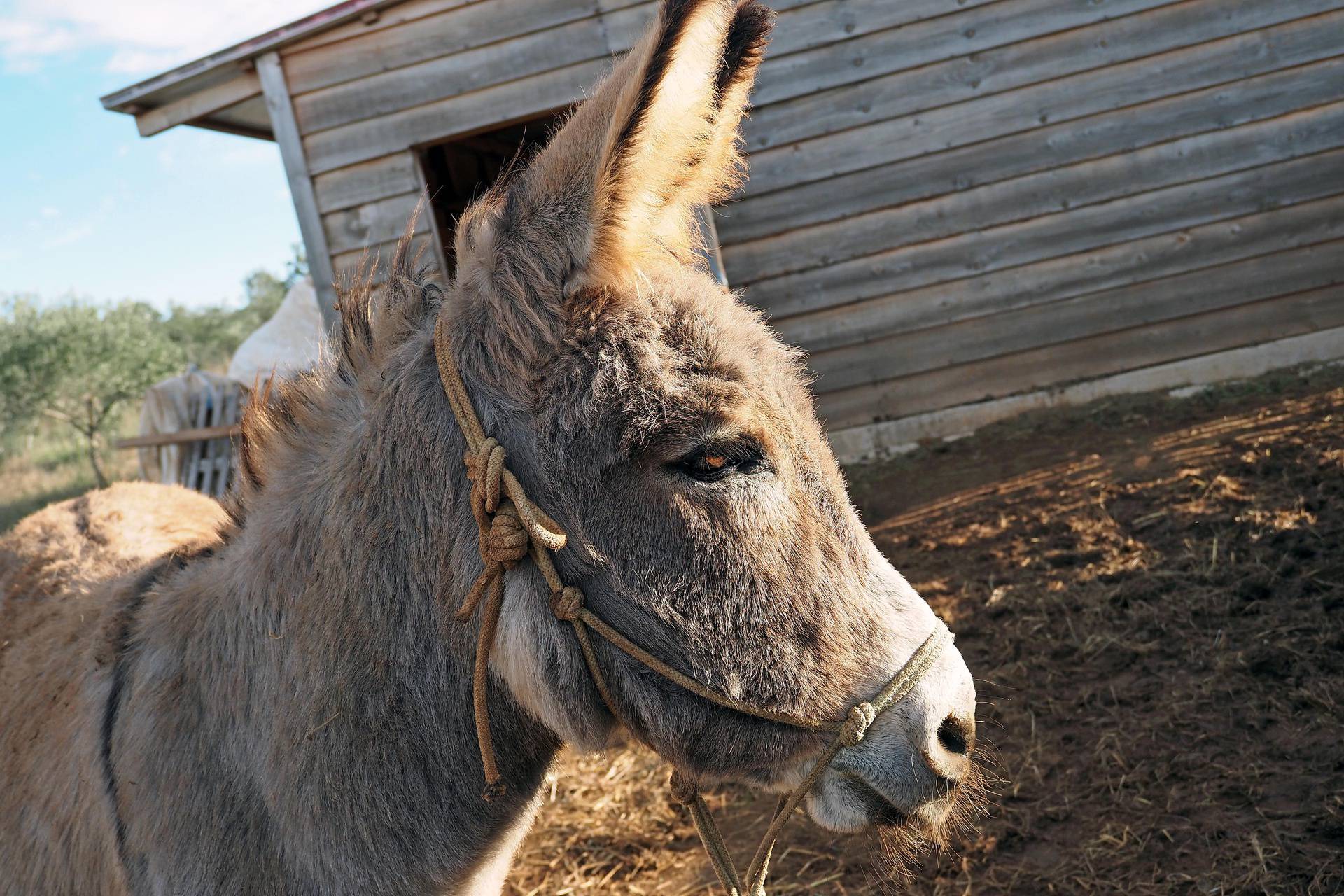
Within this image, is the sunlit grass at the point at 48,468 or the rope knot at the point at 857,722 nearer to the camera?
the rope knot at the point at 857,722

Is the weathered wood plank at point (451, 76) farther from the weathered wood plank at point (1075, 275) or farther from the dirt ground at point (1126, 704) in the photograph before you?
the dirt ground at point (1126, 704)

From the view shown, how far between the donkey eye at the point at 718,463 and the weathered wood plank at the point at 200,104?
20.5ft

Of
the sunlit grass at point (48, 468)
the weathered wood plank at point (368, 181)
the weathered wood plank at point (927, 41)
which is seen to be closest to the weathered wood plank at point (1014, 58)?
the weathered wood plank at point (927, 41)

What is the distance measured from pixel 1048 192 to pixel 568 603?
6.31m

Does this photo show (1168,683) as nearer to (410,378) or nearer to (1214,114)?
(410,378)

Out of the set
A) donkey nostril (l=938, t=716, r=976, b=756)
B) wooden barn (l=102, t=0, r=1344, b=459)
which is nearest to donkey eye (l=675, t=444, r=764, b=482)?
donkey nostril (l=938, t=716, r=976, b=756)

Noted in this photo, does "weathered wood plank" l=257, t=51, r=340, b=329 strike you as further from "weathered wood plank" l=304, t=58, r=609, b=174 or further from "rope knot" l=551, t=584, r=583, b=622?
"rope knot" l=551, t=584, r=583, b=622

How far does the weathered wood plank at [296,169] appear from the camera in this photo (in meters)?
6.17

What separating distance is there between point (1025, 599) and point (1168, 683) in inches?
33.9

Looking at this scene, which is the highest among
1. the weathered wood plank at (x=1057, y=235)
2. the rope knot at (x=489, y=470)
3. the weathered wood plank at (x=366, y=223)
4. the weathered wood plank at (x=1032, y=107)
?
the weathered wood plank at (x=366, y=223)

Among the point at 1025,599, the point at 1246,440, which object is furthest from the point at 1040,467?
the point at 1025,599

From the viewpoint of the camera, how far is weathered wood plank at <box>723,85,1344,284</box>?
632 cm

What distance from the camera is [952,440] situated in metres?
6.71

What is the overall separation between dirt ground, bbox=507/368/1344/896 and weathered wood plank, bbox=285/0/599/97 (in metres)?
4.22
